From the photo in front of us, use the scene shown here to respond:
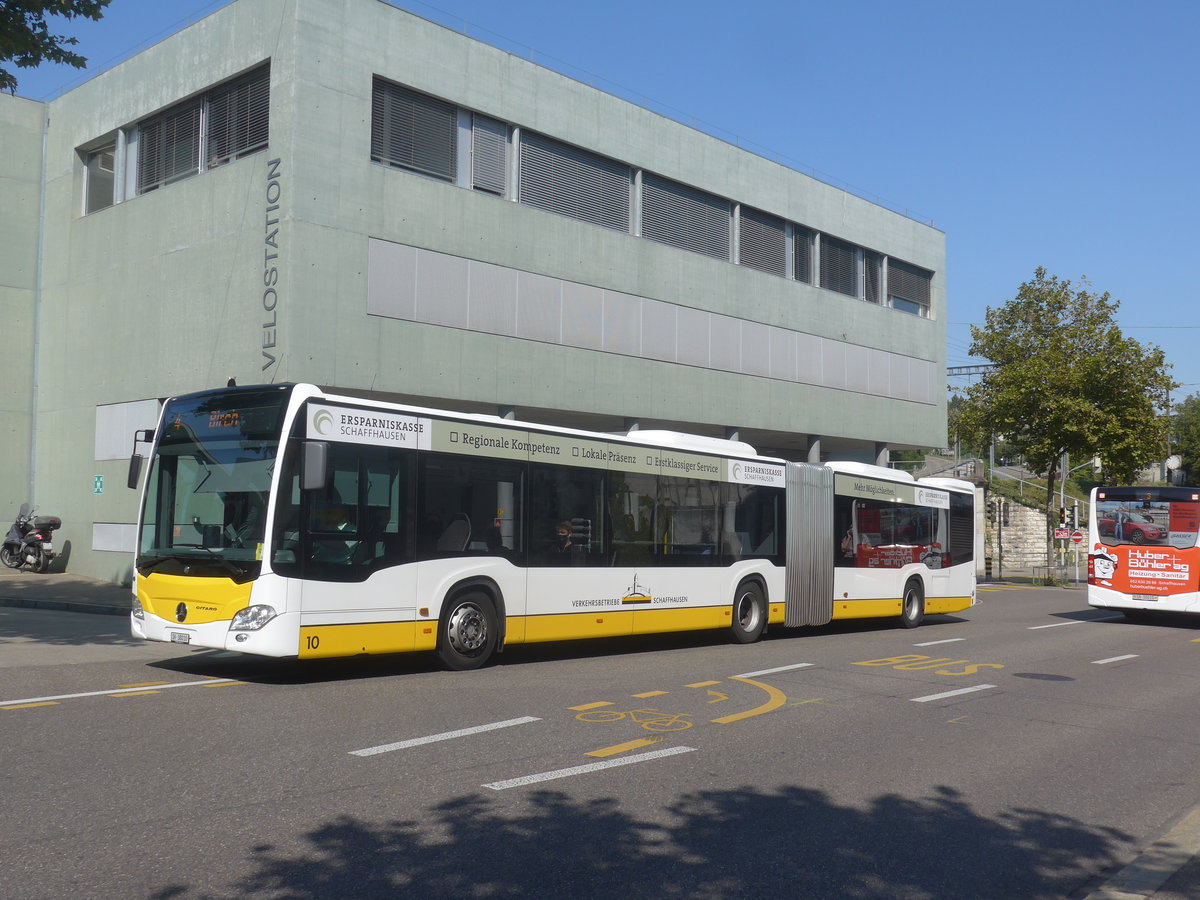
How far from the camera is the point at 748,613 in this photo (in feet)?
56.2

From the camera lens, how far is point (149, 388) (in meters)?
24.8

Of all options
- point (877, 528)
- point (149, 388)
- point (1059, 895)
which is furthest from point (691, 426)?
point (1059, 895)

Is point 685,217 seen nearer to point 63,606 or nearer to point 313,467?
point 63,606

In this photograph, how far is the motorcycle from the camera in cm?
2623

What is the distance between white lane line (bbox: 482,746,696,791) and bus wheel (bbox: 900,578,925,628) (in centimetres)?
1376

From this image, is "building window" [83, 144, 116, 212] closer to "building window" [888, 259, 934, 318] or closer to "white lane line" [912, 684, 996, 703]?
"white lane line" [912, 684, 996, 703]

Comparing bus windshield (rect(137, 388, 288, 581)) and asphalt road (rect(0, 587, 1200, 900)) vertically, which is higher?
bus windshield (rect(137, 388, 288, 581))

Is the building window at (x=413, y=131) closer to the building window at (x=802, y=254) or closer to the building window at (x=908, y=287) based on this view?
the building window at (x=802, y=254)

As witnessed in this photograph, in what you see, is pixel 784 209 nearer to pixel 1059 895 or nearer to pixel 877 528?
pixel 877 528

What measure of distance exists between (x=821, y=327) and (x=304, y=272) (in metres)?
18.6

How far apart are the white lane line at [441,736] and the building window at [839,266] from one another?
28762mm

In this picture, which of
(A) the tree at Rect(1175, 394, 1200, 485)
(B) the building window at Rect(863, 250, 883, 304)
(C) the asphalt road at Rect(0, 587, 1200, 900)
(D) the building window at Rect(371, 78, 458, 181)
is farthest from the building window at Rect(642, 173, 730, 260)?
(A) the tree at Rect(1175, 394, 1200, 485)

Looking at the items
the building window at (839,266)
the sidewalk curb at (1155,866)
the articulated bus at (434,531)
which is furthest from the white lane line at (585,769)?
the building window at (839,266)

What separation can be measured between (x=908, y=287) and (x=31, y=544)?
2874 cm
